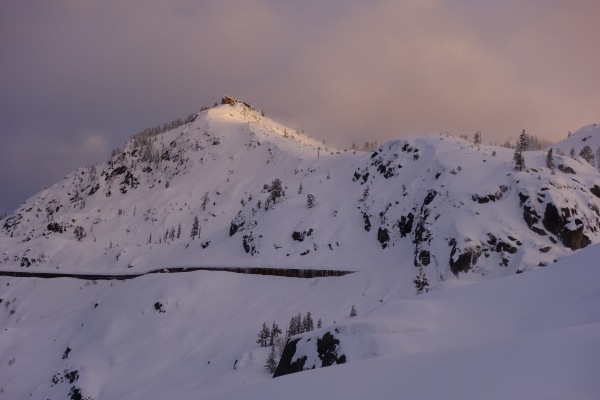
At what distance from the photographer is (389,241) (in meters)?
53.8

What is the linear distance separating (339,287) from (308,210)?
62.0 ft

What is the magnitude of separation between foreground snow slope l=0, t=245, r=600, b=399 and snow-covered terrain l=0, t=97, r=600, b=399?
72 millimetres

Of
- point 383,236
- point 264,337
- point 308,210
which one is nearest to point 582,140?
point 308,210

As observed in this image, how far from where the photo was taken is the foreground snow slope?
268 inches

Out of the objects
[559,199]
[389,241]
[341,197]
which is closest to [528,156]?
[559,199]

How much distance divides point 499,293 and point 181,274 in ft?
151

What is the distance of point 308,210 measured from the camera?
215ft

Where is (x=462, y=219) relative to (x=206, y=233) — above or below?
below

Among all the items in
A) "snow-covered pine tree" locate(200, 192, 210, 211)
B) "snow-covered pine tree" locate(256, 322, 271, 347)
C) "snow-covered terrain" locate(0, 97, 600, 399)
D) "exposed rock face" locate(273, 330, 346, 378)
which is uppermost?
"snow-covered pine tree" locate(200, 192, 210, 211)

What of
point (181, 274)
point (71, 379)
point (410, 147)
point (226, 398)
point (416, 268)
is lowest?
point (71, 379)

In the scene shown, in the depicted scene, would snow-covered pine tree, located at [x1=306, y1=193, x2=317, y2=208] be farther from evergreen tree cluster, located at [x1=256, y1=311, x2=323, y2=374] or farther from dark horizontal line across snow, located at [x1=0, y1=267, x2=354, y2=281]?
evergreen tree cluster, located at [x1=256, y1=311, x2=323, y2=374]

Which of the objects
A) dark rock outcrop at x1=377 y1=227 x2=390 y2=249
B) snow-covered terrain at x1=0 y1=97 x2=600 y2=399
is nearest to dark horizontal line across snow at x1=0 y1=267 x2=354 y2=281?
snow-covered terrain at x1=0 y1=97 x2=600 y2=399

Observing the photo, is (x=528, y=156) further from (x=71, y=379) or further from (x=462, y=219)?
(x=71, y=379)

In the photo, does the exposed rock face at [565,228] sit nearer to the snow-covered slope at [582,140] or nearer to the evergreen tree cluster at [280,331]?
the evergreen tree cluster at [280,331]
